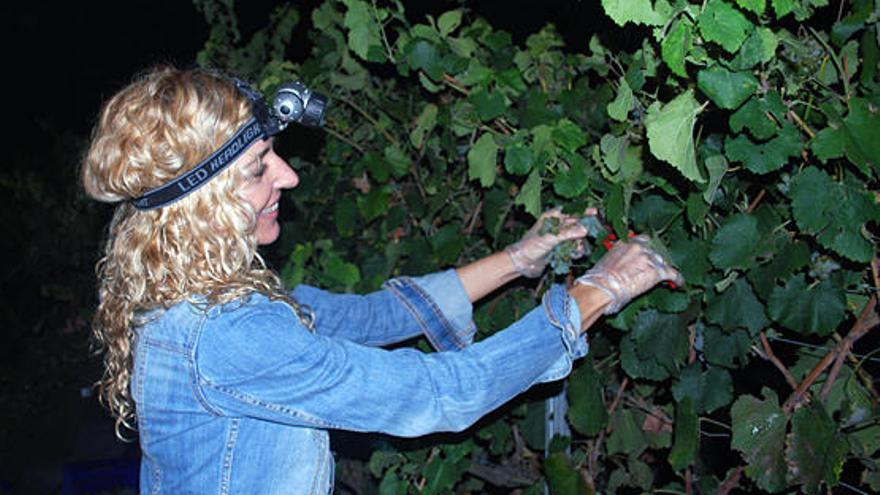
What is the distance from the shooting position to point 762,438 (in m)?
1.86

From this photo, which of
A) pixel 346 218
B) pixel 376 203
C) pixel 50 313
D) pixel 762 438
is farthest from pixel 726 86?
pixel 50 313

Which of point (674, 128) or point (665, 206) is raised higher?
point (674, 128)

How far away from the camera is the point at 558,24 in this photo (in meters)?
2.57

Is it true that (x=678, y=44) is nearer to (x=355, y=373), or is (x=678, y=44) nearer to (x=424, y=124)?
(x=355, y=373)

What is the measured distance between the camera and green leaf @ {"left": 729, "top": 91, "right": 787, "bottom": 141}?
1.57m

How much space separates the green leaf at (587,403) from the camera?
7.27 feet

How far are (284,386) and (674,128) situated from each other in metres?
0.89

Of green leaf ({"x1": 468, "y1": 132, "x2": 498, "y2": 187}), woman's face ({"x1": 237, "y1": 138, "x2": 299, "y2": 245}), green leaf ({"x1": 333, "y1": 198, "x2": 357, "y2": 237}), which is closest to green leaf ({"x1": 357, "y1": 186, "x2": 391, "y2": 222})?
green leaf ({"x1": 333, "y1": 198, "x2": 357, "y2": 237})

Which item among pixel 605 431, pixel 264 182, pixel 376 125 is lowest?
pixel 605 431

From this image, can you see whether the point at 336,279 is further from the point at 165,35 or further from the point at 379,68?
the point at 165,35

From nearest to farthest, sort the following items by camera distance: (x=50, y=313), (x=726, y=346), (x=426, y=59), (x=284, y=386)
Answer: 1. (x=284, y=386)
2. (x=726, y=346)
3. (x=426, y=59)
4. (x=50, y=313)

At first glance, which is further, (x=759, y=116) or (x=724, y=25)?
(x=759, y=116)

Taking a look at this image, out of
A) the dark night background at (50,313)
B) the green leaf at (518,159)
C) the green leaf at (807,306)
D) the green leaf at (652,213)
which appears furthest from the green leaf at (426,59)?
the dark night background at (50,313)

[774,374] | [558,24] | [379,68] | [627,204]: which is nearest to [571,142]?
[627,204]
